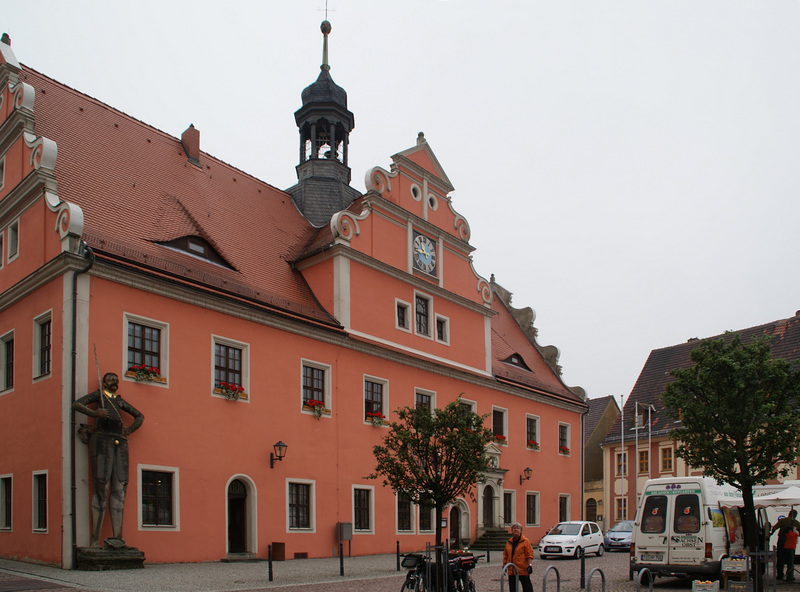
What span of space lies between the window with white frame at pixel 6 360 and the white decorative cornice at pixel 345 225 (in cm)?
991

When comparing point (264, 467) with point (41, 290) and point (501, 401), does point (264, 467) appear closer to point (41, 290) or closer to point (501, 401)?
point (41, 290)

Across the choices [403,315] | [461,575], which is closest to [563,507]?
[403,315]

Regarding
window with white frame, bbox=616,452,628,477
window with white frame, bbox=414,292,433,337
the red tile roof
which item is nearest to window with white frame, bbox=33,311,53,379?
the red tile roof

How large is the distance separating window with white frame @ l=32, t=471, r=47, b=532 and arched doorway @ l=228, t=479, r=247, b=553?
185 inches

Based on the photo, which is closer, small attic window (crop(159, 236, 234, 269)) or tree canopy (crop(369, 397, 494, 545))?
tree canopy (crop(369, 397, 494, 545))

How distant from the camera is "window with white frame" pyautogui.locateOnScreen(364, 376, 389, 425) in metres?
26.1

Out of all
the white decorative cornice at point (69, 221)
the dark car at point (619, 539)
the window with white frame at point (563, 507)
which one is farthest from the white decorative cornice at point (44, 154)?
the window with white frame at point (563, 507)

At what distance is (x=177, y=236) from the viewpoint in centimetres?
2239

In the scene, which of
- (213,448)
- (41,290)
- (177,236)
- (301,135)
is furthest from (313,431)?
(301,135)

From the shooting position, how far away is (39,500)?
18.3 meters

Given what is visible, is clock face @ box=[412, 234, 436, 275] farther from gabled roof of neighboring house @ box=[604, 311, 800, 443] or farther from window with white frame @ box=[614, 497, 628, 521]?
window with white frame @ box=[614, 497, 628, 521]

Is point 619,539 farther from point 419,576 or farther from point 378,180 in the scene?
point 419,576

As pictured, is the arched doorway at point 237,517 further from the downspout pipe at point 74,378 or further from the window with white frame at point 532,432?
the window with white frame at point 532,432

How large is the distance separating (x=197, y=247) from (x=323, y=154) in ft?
38.4
